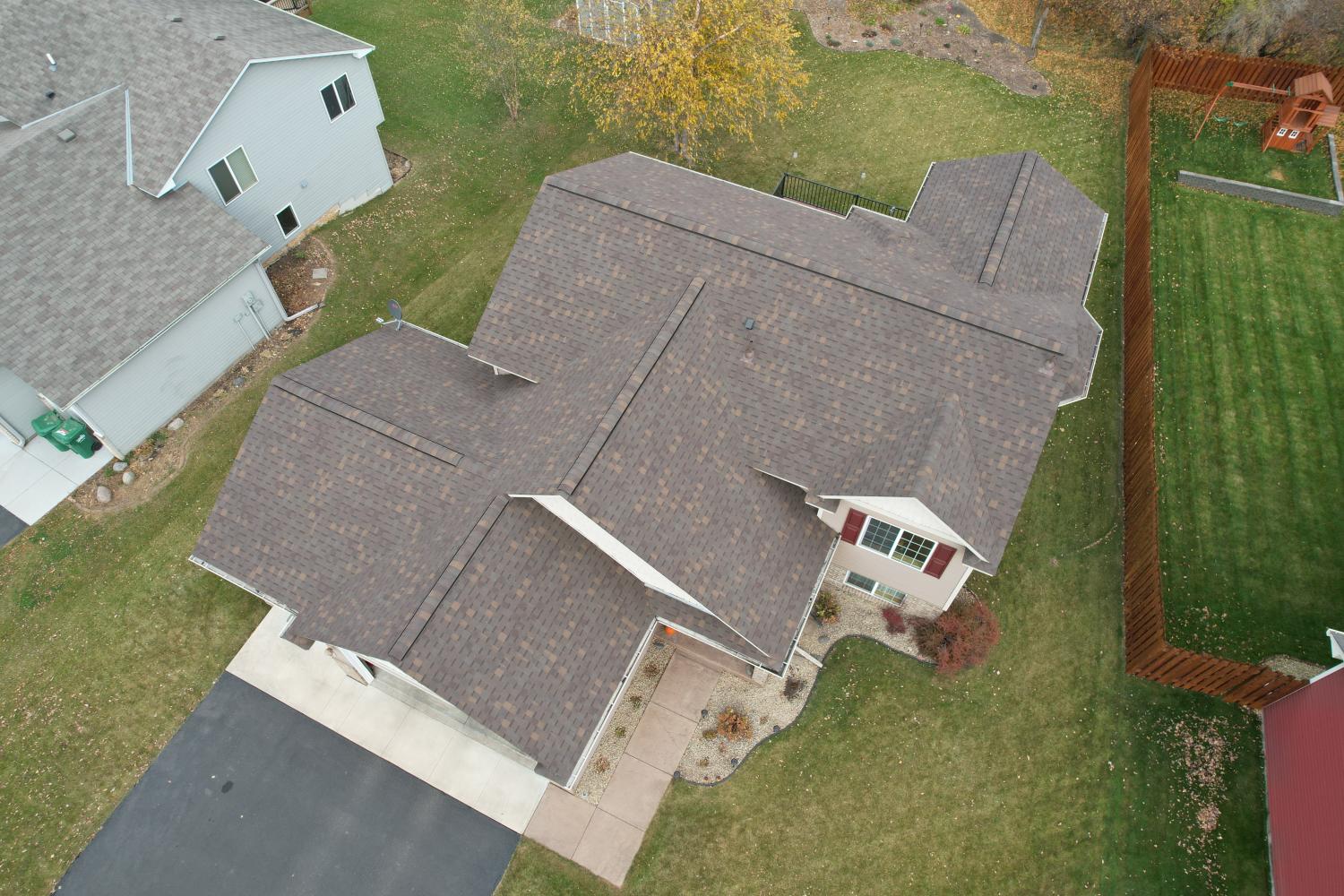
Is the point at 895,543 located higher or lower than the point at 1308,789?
higher

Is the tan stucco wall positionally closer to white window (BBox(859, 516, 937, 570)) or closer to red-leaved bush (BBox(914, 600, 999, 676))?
white window (BBox(859, 516, 937, 570))

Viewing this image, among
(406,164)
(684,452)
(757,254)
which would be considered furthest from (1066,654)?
(406,164)

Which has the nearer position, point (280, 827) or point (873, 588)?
point (280, 827)

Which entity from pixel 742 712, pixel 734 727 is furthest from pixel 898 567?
pixel 734 727

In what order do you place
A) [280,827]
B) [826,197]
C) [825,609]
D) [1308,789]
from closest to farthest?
[1308,789] → [280,827] → [825,609] → [826,197]

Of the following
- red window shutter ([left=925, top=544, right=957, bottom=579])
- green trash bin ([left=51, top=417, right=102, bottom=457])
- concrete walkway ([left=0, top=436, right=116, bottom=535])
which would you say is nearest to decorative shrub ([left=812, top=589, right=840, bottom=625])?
red window shutter ([left=925, top=544, right=957, bottom=579])

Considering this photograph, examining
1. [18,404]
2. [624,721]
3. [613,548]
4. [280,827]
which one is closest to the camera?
[613,548]

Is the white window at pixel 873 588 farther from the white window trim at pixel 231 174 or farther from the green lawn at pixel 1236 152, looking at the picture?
the white window trim at pixel 231 174

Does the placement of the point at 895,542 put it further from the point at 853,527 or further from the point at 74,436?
the point at 74,436
